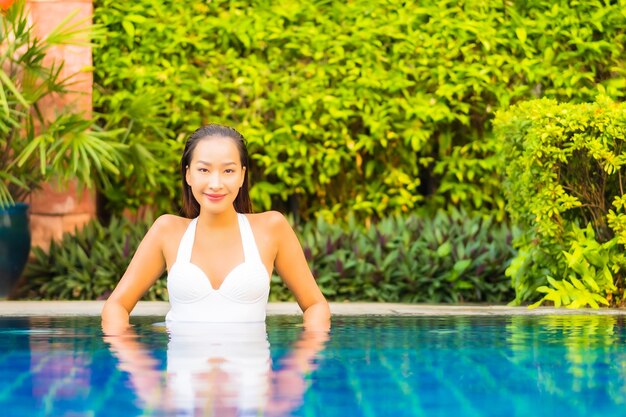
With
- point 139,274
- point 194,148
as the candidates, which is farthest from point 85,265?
point 194,148

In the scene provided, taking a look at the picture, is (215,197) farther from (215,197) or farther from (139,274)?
(139,274)

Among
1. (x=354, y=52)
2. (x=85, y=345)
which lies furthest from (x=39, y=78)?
(x=85, y=345)

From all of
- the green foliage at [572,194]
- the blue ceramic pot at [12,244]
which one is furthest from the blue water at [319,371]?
the blue ceramic pot at [12,244]

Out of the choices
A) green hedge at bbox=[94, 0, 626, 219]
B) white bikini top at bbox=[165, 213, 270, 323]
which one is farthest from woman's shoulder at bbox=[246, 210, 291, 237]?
green hedge at bbox=[94, 0, 626, 219]

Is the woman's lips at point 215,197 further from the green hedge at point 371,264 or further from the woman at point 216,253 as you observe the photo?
the green hedge at point 371,264

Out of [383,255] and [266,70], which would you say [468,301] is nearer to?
[383,255]

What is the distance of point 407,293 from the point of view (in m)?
9.74

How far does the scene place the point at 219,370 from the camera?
4531 millimetres

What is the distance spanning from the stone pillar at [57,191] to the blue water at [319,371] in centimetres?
408

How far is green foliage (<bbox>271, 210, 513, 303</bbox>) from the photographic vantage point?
31.6ft

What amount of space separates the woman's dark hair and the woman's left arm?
0.20m

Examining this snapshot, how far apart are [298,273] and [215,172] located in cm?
71

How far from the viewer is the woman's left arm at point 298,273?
18.3 ft

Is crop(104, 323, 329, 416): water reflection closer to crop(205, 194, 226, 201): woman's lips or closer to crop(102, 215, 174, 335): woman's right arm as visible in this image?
crop(102, 215, 174, 335): woman's right arm
